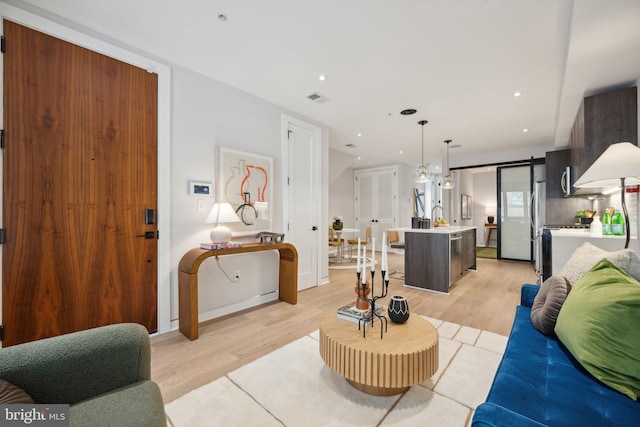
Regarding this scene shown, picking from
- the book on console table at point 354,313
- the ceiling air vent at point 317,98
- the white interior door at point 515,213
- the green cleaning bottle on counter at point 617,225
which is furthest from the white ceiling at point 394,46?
the white interior door at point 515,213

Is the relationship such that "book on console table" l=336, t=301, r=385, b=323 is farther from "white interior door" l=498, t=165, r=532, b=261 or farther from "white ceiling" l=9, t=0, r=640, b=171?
"white interior door" l=498, t=165, r=532, b=261

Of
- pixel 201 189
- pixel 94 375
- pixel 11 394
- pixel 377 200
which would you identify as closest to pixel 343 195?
pixel 377 200

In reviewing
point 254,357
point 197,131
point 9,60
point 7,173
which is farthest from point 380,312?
point 9,60

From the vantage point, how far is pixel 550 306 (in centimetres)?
167

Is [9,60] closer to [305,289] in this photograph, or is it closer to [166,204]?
[166,204]

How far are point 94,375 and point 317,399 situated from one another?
1205 mm

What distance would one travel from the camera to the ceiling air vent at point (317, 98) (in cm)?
359

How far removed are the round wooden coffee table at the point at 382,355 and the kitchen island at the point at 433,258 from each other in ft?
8.06

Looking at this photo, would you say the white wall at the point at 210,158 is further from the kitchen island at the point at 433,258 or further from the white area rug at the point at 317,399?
the kitchen island at the point at 433,258

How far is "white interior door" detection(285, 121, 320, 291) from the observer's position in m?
4.08

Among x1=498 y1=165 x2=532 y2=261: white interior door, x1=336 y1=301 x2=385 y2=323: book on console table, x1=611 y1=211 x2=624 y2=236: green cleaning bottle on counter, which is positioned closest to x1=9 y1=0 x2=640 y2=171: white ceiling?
x1=611 y1=211 x2=624 y2=236: green cleaning bottle on counter

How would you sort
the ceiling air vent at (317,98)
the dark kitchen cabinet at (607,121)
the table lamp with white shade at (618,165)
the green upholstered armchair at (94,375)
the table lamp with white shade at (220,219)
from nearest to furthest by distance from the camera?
the green upholstered armchair at (94,375) < the table lamp with white shade at (618,165) < the dark kitchen cabinet at (607,121) < the table lamp with white shade at (220,219) < the ceiling air vent at (317,98)

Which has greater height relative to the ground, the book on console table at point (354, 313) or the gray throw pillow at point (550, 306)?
the gray throw pillow at point (550, 306)

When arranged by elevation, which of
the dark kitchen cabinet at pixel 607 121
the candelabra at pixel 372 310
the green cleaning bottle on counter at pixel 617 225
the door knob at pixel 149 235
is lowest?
the candelabra at pixel 372 310
